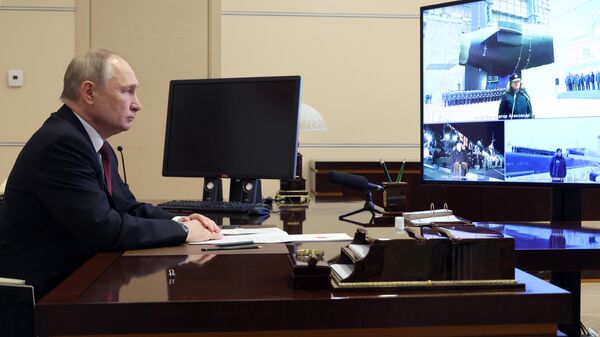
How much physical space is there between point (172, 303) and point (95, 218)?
0.59 meters

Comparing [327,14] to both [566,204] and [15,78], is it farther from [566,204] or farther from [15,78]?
[566,204]

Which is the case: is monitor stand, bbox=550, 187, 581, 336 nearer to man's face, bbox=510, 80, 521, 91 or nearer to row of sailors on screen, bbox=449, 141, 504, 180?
row of sailors on screen, bbox=449, 141, 504, 180

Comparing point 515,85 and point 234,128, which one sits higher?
point 515,85

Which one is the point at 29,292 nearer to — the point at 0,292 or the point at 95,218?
the point at 0,292

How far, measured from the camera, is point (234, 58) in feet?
19.9

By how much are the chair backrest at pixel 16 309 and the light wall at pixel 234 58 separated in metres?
4.35

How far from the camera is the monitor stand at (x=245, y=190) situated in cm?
307

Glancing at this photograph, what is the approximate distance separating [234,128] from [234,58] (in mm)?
3119

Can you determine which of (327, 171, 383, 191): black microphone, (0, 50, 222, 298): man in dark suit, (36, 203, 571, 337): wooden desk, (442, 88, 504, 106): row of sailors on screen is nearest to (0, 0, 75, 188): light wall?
(327, 171, 383, 191): black microphone

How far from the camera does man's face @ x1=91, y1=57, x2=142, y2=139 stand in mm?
2057

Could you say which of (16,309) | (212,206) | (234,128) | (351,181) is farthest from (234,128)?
(16,309)

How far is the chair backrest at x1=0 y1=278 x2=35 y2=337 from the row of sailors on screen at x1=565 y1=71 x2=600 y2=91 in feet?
6.17

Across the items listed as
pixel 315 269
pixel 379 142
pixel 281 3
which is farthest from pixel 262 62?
pixel 315 269

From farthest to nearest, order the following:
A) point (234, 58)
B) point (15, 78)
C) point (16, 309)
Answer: point (234, 58), point (15, 78), point (16, 309)
